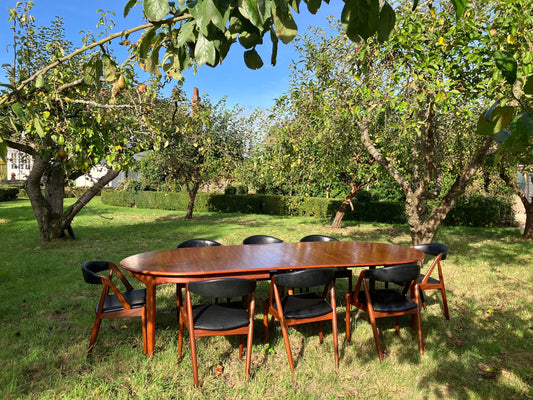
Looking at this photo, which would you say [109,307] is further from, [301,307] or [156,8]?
[156,8]

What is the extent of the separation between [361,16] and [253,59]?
0.47 m

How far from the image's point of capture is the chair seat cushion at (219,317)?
312cm

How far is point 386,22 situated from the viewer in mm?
1171

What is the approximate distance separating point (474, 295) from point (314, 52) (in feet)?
19.0

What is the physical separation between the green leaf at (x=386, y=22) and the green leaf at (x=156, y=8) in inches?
28.0

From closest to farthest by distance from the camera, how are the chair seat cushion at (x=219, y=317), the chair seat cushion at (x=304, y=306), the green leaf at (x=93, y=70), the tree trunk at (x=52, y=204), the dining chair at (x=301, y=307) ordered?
the green leaf at (x=93, y=70) → the chair seat cushion at (x=219, y=317) → the dining chair at (x=301, y=307) → the chair seat cushion at (x=304, y=306) → the tree trunk at (x=52, y=204)

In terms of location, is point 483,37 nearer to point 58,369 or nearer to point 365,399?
point 365,399

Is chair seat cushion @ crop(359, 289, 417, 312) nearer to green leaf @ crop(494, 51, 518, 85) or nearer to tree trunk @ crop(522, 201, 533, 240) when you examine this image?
green leaf @ crop(494, 51, 518, 85)

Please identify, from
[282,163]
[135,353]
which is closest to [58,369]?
[135,353]

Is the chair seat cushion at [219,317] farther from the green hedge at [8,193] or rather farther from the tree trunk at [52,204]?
the green hedge at [8,193]

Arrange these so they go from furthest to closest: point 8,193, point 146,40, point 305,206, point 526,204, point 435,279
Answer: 1. point 8,193
2. point 305,206
3. point 526,204
4. point 435,279
5. point 146,40

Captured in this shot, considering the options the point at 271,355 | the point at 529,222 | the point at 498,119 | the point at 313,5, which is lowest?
the point at 271,355

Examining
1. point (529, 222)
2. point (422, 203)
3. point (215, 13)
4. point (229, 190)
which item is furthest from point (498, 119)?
point (229, 190)

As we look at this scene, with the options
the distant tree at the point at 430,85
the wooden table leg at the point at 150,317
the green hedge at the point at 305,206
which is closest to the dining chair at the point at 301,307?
the wooden table leg at the point at 150,317
